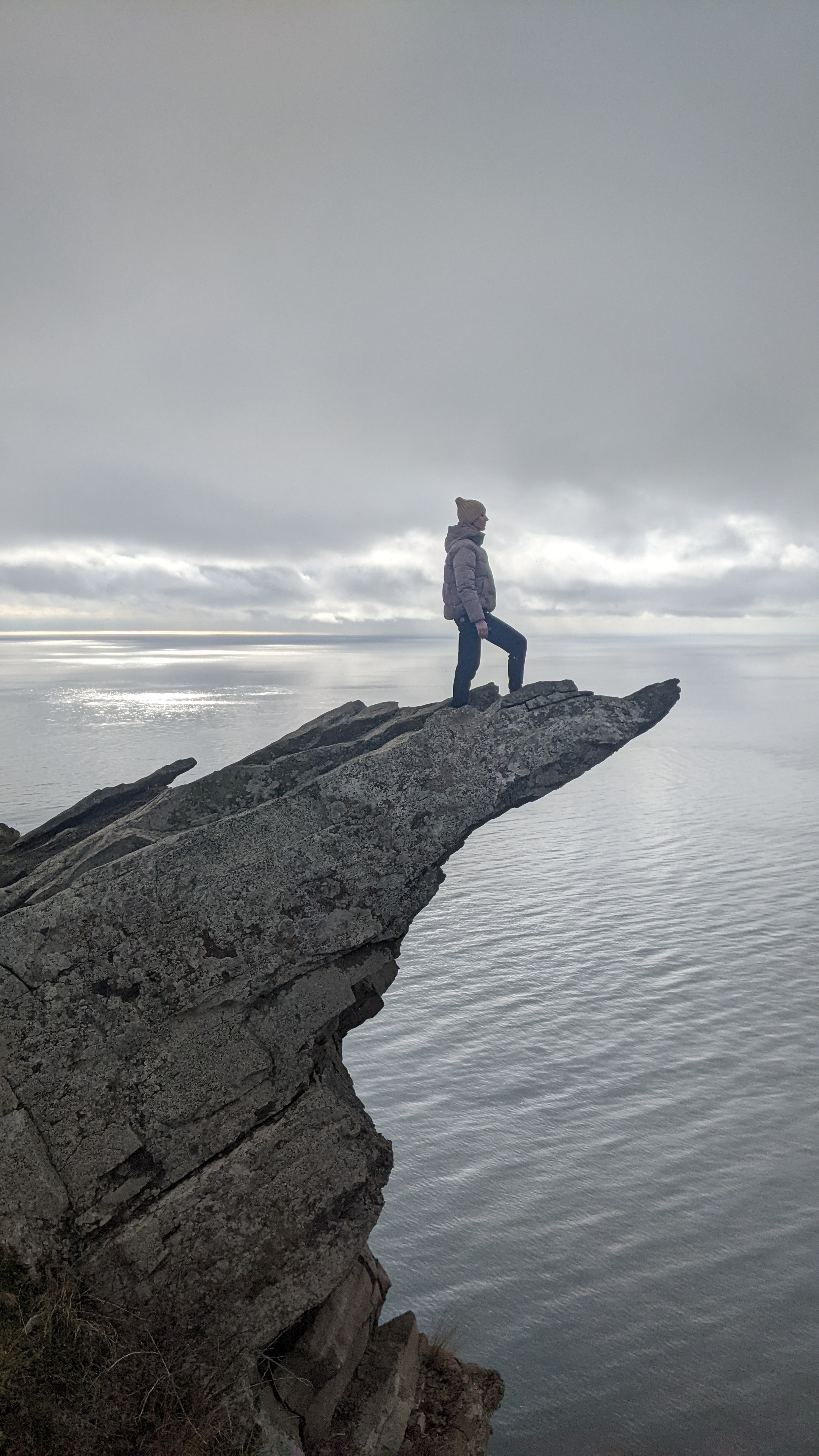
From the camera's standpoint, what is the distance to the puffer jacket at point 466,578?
14578 mm

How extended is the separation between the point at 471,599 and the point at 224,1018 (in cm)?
812

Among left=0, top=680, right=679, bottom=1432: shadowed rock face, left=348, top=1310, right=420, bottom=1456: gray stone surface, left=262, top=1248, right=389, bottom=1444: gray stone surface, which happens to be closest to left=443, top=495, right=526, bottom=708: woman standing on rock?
left=0, top=680, right=679, bottom=1432: shadowed rock face

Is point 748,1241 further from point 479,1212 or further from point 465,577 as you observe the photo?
point 465,577

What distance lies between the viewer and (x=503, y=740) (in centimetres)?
1380

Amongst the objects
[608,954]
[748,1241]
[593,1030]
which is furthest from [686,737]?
[748,1241]

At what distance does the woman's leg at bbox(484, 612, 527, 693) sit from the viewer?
48.9ft

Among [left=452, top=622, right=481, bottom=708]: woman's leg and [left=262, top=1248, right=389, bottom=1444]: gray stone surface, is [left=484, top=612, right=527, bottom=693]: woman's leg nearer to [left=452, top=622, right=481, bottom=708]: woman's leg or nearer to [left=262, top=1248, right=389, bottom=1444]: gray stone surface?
[left=452, top=622, right=481, bottom=708]: woman's leg

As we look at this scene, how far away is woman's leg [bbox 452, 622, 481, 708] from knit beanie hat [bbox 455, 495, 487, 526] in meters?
1.92

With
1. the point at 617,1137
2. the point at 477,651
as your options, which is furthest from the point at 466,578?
the point at 617,1137

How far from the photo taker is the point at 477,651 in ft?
48.1

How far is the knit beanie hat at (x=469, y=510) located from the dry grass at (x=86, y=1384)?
42.9 ft

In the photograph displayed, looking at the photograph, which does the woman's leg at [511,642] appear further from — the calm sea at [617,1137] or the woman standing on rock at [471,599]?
the calm sea at [617,1137]

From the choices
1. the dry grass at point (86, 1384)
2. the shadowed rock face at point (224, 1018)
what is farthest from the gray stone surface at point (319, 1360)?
the dry grass at point (86, 1384)

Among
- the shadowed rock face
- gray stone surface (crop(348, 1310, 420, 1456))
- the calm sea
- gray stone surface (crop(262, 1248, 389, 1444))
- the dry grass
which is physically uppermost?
the shadowed rock face
